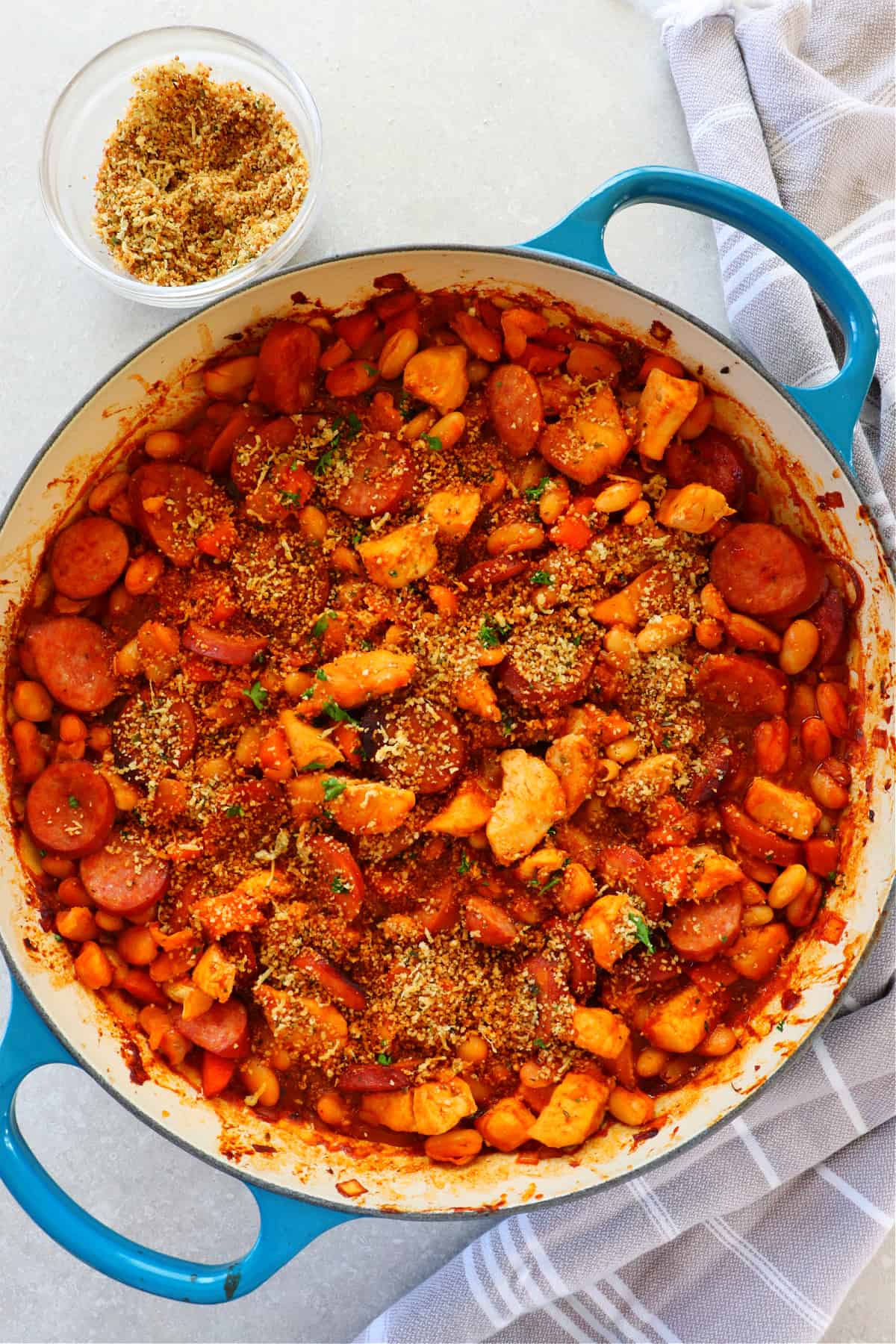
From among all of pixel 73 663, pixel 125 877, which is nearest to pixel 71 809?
pixel 125 877

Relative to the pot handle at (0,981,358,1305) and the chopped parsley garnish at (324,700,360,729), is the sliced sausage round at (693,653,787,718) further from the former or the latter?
the pot handle at (0,981,358,1305)

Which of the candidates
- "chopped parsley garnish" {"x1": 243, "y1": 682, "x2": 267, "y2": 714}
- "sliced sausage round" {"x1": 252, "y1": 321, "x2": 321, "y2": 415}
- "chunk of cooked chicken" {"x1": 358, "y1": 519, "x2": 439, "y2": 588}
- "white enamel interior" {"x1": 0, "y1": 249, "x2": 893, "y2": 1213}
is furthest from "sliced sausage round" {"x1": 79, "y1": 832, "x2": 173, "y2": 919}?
"sliced sausage round" {"x1": 252, "y1": 321, "x2": 321, "y2": 415}

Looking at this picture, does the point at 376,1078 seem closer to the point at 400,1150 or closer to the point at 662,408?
the point at 400,1150

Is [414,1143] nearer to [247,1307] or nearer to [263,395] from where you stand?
[247,1307]

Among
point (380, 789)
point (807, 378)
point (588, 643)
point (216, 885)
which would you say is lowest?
point (216, 885)

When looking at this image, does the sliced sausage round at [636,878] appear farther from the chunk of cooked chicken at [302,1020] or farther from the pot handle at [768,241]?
the pot handle at [768,241]

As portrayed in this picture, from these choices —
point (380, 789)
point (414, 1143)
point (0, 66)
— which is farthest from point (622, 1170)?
point (0, 66)

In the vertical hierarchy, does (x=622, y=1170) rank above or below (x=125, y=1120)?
above
